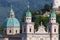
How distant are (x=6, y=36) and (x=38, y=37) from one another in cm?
1247

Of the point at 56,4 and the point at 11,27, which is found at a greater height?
the point at 56,4

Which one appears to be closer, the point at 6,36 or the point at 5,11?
the point at 6,36

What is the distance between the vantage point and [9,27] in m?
118

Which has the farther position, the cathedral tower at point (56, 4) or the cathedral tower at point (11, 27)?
the cathedral tower at point (56, 4)

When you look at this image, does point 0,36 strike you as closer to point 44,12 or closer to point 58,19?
point 58,19

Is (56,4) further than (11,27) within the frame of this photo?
Yes

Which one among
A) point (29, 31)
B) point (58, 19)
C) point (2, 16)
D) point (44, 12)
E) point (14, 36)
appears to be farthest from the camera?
point (2, 16)

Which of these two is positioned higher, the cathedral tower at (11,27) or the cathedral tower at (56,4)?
the cathedral tower at (56,4)

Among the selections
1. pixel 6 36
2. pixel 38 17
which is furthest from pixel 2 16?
pixel 6 36

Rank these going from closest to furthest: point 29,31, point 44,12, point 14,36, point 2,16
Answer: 1. point 29,31
2. point 14,36
3. point 44,12
4. point 2,16

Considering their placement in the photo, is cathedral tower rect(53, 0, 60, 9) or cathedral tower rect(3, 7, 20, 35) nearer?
cathedral tower rect(3, 7, 20, 35)

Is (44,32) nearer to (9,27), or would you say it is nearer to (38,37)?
(38,37)

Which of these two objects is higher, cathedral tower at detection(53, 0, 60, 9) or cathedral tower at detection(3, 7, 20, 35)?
cathedral tower at detection(53, 0, 60, 9)

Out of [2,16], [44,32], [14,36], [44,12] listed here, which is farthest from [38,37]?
[2,16]
